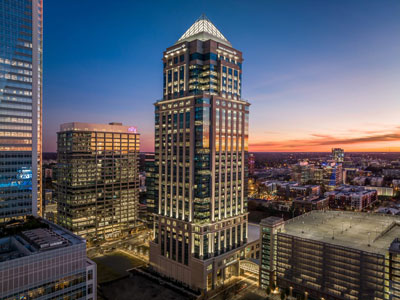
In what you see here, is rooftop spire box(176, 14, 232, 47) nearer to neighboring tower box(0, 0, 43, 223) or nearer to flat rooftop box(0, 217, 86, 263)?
neighboring tower box(0, 0, 43, 223)

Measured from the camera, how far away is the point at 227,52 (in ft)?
422

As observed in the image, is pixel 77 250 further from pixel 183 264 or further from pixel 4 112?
pixel 4 112

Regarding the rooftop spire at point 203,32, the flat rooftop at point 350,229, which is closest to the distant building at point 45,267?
the flat rooftop at point 350,229

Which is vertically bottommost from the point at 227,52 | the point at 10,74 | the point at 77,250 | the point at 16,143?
the point at 77,250

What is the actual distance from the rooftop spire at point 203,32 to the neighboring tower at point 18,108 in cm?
6654

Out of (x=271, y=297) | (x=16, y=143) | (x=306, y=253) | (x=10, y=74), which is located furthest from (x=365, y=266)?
(x=10, y=74)

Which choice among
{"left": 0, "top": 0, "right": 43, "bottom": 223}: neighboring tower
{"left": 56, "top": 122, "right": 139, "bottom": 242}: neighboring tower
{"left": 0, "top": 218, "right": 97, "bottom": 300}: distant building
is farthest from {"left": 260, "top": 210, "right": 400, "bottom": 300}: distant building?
{"left": 0, "top": 0, "right": 43, "bottom": 223}: neighboring tower

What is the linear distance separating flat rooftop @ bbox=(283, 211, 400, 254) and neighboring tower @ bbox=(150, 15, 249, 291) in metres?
27.5

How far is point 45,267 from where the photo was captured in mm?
71875

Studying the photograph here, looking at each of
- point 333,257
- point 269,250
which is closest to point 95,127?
point 269,250

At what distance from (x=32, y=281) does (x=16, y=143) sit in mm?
72539

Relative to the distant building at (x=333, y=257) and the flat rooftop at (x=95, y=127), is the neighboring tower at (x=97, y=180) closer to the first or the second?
the flat rooftop at (x=95, y=127)

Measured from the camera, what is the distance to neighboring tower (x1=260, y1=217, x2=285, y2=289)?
11106 cm

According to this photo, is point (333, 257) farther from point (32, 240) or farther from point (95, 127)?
point (95, 127)
